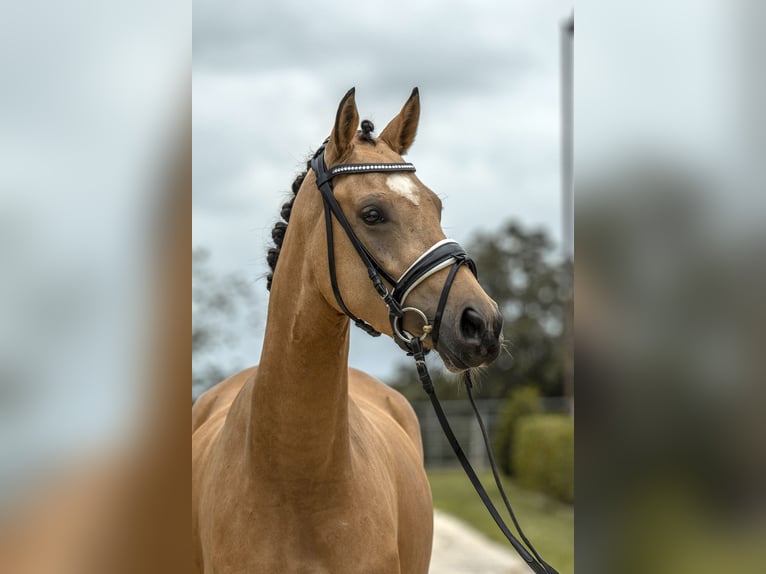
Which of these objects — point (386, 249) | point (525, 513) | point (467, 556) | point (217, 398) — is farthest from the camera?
point (525, 513)

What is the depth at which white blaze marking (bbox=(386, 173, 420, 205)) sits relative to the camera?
257cm

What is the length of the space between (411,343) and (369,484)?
78cm

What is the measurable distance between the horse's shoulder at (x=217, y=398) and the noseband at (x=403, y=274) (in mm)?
1991

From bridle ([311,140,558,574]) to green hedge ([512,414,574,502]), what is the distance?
39.5ft

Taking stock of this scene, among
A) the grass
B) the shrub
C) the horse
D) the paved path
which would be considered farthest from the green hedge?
the horse

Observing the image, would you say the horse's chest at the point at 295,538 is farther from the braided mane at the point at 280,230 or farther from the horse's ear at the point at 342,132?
the horse's ear at the point at 342,132

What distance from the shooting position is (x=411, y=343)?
247 centimetres

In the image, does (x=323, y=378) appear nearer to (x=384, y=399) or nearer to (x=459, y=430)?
(x=384, y=399)

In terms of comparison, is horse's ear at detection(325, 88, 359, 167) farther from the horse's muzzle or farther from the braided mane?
the horse's muzzle

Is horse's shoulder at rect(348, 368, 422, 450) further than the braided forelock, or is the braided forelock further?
horse's shoulder at rect(348, 368, 422, 450)

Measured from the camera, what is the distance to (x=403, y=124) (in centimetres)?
304

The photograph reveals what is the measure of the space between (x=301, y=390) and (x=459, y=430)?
20.0m
